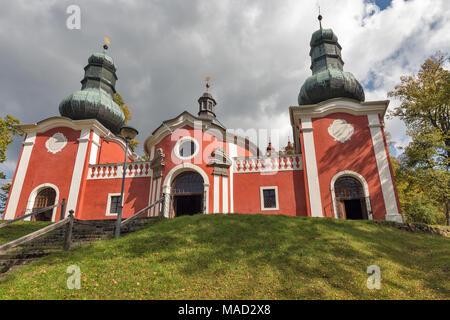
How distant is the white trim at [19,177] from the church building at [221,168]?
0.20ft

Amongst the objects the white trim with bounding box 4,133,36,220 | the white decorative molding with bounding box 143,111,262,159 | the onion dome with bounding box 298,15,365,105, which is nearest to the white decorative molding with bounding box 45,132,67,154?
the white trim with bounding box 4,133,36,220

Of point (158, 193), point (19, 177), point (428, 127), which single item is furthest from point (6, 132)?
point (428, 127)

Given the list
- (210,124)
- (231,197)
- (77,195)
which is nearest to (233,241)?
(231,197)

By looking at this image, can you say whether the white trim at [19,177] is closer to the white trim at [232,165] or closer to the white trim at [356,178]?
the white trim at [232,165]

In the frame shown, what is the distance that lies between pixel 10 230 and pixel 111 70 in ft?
48.0

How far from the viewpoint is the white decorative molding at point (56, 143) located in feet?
57.2

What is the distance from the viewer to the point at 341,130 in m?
15.4

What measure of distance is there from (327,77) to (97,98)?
15.7 m

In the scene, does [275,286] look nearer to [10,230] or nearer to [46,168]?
[10,230]

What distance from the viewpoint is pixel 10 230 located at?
38.0ft

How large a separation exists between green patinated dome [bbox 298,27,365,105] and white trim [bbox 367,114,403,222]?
2.50 metres

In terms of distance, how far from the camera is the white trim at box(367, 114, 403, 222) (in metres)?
13.1

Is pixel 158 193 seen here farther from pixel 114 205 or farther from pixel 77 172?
pixel 77 172
